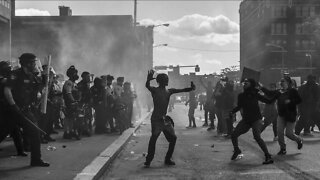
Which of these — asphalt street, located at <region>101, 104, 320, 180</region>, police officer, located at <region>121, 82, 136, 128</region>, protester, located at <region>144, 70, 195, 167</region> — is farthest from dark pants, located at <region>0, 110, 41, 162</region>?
police officer, located at <region>121, 82, 136, 128</region>

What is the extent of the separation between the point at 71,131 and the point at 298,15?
216 feet

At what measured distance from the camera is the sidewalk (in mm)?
6663

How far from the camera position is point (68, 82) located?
36.8 ft

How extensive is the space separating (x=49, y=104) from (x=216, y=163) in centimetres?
428

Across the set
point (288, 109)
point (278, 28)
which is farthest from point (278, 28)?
point (288, 109)

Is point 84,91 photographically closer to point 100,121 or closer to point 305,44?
point 100,121

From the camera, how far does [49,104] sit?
430 inches

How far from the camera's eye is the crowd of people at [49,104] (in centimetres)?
725

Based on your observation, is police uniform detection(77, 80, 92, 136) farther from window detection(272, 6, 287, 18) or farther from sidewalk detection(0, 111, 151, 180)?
window detection(272, 6, 287, 18)

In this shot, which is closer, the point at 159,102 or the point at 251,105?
the point at 159,102

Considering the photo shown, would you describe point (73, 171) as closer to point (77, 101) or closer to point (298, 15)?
point (77, 101)

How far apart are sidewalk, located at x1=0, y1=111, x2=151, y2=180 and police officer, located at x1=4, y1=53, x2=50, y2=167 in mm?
332

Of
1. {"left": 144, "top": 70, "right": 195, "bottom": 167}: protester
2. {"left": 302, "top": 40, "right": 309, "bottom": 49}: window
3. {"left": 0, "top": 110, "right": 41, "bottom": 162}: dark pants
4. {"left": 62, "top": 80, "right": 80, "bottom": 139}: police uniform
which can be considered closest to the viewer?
{"left": 0, "top": 110, "right": 41, "bottom": 162}: dark pants

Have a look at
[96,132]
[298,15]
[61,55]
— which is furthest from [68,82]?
[298,15]
